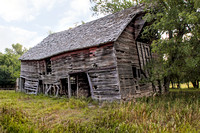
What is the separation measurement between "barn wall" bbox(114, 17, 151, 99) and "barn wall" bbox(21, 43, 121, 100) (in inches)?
19.5

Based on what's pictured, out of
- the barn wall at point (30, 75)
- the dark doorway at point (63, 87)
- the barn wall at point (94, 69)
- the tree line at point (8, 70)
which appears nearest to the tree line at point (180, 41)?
the barn wall at point (94, 69)

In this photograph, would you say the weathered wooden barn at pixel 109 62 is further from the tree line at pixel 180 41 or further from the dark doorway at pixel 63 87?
the tree line at pixel 180 41

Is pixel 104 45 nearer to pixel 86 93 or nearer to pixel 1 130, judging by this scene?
pixel 86 93

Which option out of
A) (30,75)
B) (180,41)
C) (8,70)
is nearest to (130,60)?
(180,41)

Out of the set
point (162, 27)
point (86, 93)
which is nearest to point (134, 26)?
point (162, 27)

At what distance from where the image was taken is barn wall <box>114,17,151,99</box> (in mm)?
9336

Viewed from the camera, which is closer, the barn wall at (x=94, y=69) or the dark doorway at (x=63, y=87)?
the barn wall at (x=94, y=69)

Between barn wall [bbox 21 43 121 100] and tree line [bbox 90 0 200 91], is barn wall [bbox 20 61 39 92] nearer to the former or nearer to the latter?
barn wall [bbox 21 43 121 100]

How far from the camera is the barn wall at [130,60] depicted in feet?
30.6

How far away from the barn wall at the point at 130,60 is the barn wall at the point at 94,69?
0.50 m

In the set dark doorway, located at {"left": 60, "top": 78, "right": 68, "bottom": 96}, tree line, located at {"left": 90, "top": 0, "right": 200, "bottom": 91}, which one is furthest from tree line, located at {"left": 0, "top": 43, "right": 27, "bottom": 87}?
tree line, located at {"left": 90, "top": 0, "right": 200, "bottom": 91}

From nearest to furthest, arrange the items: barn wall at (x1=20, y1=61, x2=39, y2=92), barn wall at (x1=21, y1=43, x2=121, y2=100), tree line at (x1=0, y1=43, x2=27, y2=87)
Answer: barn wall at (x1=21, y1=43, x2=121, y2=100) → barn wall at (x1=20, y1=61, x2=39, y2=92) → tree line at (x1=0, y1=43, x2=27, y2=87)

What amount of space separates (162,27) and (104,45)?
3659 mm

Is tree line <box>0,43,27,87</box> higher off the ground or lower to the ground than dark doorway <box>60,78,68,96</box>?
higher
